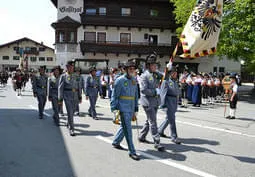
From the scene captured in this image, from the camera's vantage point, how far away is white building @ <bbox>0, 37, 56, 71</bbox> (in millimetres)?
62694

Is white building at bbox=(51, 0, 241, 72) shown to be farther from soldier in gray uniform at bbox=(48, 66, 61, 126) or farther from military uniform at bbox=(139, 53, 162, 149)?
military uniform at bbox=(139, 53, 162, 149)

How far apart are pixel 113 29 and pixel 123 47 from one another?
2603mm

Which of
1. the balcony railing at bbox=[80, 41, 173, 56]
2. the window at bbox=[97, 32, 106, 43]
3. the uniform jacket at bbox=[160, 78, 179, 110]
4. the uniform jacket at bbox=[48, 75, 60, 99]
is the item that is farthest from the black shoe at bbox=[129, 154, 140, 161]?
the window at bbox=[97, 32, 106, 43]

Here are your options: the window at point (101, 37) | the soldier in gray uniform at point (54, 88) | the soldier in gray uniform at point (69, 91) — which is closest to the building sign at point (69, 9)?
the window at point (101, 37)

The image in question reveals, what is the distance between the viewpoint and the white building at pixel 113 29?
102ft

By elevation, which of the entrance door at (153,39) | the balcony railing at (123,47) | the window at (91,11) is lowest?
the balcony railing at (123,47)

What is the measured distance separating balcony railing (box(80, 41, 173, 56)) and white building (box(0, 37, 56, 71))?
3530 cm

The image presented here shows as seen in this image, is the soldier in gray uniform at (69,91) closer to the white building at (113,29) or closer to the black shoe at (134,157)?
the black shoe at (134,157)

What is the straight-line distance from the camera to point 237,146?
6.60m

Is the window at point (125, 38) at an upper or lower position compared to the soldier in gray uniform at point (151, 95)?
upper

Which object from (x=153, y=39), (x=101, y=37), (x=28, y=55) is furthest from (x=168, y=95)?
(x=28, y=55)

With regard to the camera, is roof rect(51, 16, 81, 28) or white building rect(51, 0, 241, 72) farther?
white building rect(51, 0, 241, 72)

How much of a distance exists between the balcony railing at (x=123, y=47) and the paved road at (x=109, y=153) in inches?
874

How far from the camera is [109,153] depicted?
18.7 ft
